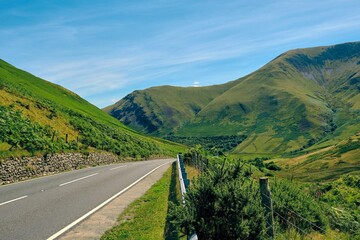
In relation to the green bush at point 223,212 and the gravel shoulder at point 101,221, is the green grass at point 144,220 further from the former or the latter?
the green bush at point 223,212

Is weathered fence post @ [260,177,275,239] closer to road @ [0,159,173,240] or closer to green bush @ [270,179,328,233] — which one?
green bush @ [270,179,328,233]

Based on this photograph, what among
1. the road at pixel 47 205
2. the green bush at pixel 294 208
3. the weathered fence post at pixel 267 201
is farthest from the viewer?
the green bush at pixel 294 208

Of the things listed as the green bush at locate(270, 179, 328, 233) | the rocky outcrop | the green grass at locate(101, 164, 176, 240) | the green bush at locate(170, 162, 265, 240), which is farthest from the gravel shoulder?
the rocky outcrop

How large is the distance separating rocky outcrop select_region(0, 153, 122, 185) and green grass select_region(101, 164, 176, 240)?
1042cm

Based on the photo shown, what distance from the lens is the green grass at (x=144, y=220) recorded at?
9.17 metres

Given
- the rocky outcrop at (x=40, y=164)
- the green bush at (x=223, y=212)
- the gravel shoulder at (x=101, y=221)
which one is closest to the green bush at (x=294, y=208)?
the green bush at (x=223, y=212)

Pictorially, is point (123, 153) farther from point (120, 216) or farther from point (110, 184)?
point (120, 216)

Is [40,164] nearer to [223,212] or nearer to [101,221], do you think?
[101,221]

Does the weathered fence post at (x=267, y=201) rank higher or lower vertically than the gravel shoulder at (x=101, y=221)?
higher

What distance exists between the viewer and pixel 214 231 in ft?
21.6

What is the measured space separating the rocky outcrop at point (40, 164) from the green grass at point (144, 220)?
34.2 feet

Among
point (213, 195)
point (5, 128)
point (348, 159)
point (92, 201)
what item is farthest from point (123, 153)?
point (348, 159)

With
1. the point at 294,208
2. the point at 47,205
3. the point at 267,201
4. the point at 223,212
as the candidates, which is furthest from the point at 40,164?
the point at 267,201

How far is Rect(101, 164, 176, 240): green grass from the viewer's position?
30.1ft
